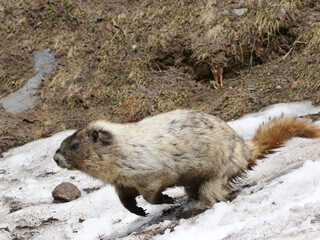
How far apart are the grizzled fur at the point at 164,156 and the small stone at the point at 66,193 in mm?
2081

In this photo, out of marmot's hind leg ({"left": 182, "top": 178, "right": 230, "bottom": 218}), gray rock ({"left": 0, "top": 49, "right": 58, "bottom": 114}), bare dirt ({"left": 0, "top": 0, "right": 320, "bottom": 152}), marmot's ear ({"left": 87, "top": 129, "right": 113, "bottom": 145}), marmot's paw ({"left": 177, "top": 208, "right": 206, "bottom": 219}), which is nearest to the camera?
marmot's paw ({"left": 177, "top": 208, "right": 206, "bottom": 219})

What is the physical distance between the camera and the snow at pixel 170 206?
3.52 m

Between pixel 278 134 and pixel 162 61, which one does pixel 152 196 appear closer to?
pixel 278 134

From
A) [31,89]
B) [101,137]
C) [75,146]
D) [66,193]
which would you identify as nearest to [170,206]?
[101,137]

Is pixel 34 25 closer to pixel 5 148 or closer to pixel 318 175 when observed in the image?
pixel 5 148

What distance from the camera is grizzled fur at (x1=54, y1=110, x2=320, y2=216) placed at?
448cm

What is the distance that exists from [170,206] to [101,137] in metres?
1.52

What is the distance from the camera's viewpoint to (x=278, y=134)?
4.87m

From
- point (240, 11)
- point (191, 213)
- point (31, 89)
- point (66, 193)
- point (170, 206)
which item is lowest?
point (66, 193)

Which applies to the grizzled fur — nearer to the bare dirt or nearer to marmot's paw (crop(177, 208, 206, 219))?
marmot's paw (crop(177, 208, 206, 219))

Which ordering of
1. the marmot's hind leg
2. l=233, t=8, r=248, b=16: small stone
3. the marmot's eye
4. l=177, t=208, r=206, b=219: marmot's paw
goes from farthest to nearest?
l=233, t=8, r=248, b=16: small stone < the marmot's eye < the marmot's hind leg < l=177, t=208, r=206, b=219: marmot's paw

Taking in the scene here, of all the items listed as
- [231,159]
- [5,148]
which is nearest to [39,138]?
[5,148]

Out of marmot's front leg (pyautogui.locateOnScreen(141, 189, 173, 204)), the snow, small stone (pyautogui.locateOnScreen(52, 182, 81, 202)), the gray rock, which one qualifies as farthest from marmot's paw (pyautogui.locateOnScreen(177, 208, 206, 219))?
the gray rock

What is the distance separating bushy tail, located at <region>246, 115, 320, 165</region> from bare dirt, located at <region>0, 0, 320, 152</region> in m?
3.26
